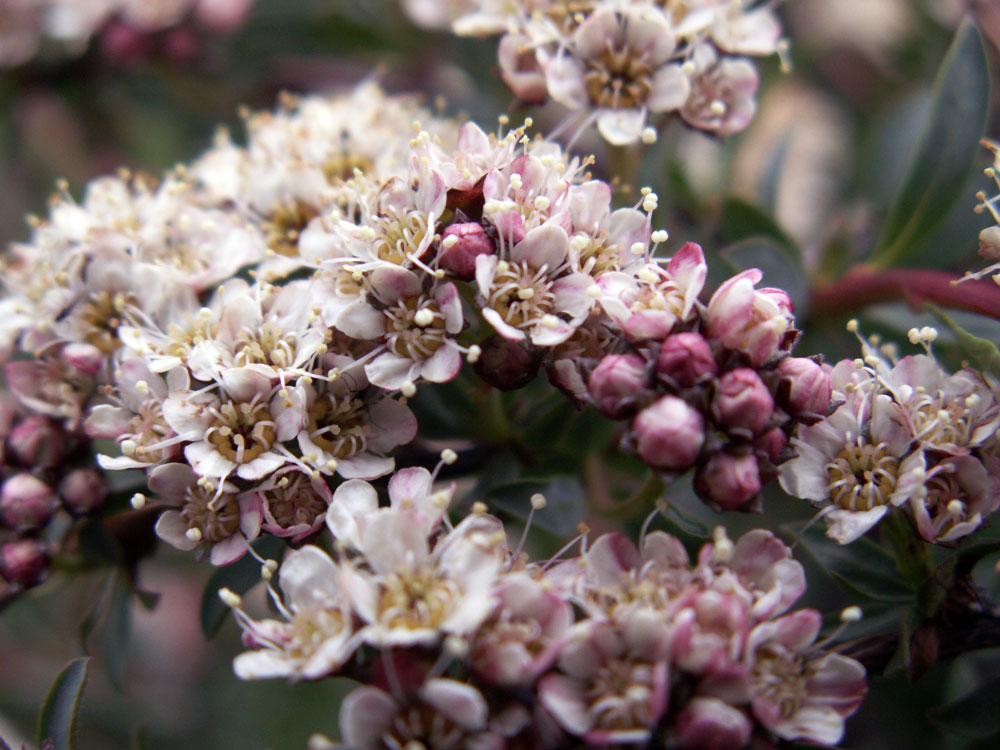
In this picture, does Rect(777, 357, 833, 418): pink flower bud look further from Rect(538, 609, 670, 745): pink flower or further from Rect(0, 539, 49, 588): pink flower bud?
Rect(0, 539, 49, 588): pink flower bud

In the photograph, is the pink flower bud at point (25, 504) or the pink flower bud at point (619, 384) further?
the pink flower bud at point (25, 504)

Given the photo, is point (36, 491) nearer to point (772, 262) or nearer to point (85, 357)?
point (85, 357)

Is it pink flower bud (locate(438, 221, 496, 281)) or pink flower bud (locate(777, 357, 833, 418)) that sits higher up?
pink flower bud (locate(438, 221, 496, 281))

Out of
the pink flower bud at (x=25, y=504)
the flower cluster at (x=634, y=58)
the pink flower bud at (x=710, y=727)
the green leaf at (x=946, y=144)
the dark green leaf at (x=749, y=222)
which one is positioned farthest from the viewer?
the dark green leaf at (x=749, y=222)

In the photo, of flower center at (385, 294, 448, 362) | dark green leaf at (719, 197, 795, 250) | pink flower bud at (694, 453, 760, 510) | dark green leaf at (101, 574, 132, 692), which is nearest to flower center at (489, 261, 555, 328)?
flower center at (385, 294, 448, 362)

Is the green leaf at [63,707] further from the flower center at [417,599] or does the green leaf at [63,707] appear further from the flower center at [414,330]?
the flower center at [414,330]

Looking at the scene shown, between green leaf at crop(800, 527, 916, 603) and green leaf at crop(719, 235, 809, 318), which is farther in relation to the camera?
green leaf at crop(719, 235, 809, 318)

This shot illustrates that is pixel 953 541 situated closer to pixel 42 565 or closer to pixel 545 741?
pixel 545 741

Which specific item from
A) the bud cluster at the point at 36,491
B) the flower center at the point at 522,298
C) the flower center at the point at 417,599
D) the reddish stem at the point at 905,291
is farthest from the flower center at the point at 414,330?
the reddish stem at the point at 905,291
